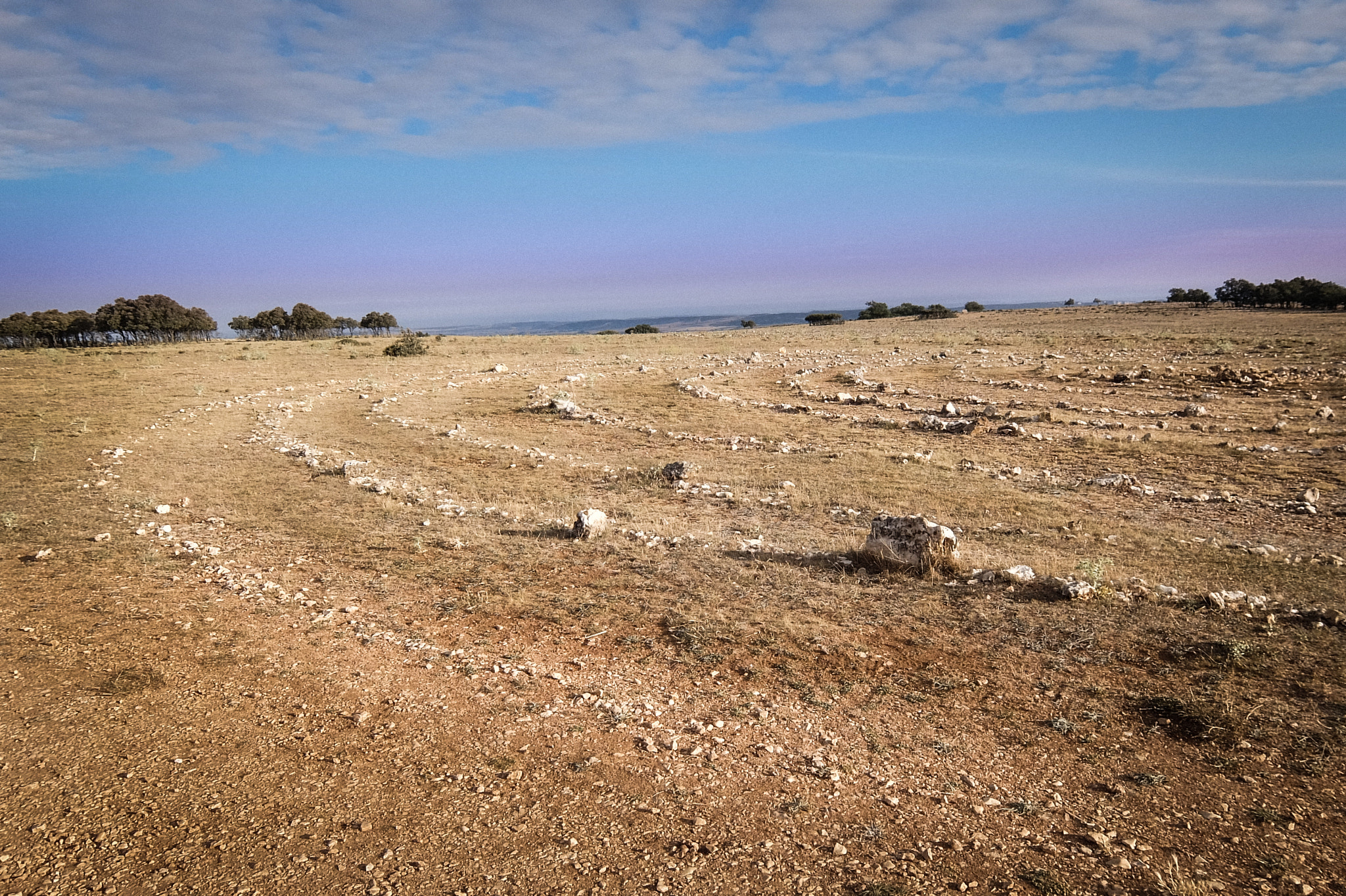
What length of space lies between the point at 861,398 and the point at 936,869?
63.2 feet

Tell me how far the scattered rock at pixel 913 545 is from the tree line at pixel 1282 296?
2824 inches

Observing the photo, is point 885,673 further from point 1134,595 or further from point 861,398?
point 861,398

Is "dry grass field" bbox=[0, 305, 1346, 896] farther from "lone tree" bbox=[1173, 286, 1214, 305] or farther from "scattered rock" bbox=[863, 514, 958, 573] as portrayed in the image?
"lone tree" bbox=[1173, 286, 1214, 305]

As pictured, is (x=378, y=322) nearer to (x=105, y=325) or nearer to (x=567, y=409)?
(x=105, y=325)

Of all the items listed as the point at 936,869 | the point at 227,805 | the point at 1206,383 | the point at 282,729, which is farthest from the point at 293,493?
the point at 1206,383

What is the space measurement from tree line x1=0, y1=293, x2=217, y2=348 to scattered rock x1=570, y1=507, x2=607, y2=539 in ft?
229

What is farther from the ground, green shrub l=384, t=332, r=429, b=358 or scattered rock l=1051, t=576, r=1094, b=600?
green shrub l=384, t=332, r=429, b=358

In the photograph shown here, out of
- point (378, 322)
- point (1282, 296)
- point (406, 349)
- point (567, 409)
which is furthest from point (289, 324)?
point (1282, 296)

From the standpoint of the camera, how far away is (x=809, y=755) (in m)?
4.91

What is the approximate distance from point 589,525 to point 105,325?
73274 millimetres

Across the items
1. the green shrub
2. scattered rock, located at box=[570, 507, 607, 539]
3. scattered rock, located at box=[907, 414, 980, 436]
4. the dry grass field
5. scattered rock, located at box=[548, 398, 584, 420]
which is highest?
the green shrub

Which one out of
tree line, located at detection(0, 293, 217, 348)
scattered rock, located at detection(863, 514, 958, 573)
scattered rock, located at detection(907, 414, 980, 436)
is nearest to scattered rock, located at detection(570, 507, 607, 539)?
scattered rock, located at detection(863, 514, 958, 573)

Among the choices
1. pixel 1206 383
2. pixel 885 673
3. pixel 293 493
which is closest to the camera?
pixel 885 673

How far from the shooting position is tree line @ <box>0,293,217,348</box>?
60500 mm
